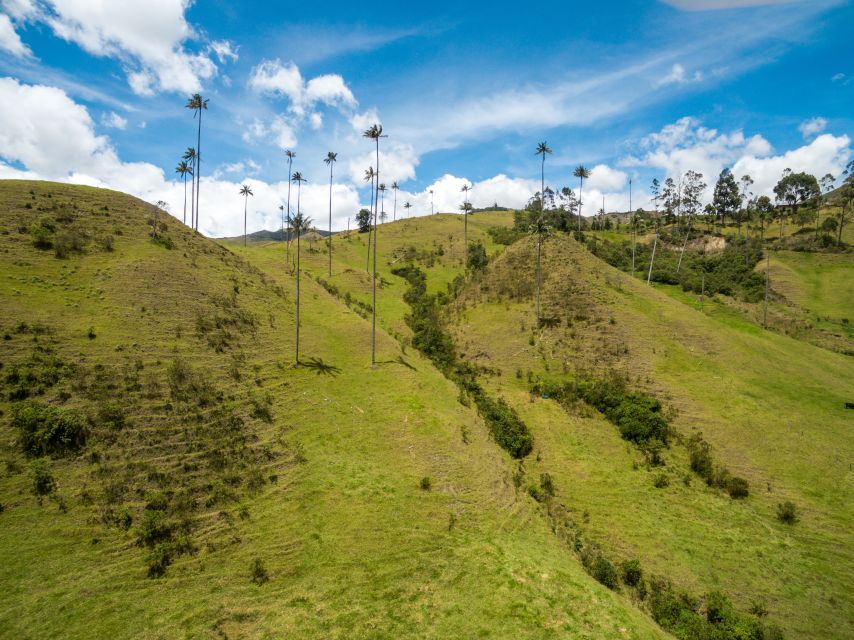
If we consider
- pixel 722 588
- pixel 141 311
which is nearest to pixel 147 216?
pixel 141 311

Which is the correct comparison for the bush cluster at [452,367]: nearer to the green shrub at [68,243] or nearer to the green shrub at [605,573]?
the green shrub at [605,573]

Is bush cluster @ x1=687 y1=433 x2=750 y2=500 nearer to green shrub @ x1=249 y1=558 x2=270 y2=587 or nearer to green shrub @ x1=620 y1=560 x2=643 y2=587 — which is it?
green shrub @ x1=620 y1=560 x2=643 y2=587

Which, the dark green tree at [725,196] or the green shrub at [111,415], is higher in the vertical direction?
the dark green tree at [725,196]

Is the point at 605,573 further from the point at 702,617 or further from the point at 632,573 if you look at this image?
the point at 702,617

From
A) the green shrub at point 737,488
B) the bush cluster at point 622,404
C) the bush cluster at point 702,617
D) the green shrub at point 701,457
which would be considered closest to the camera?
the bush cluster at point 702,617

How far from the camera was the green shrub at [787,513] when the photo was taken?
28141 mm

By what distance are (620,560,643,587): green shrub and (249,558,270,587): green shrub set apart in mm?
21651

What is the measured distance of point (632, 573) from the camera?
2480 centimetres

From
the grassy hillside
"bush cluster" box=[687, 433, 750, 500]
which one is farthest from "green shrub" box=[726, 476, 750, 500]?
the grassy hillside

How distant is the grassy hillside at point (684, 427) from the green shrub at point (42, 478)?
104 ft

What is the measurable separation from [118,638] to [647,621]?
2505 cm

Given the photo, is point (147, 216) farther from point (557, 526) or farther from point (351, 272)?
point (557, 526)

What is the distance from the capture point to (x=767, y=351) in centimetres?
4894

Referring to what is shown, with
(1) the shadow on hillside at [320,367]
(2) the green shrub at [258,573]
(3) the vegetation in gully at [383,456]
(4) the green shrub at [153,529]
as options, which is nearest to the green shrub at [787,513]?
(3) the vegetation in gully at [383,456]
